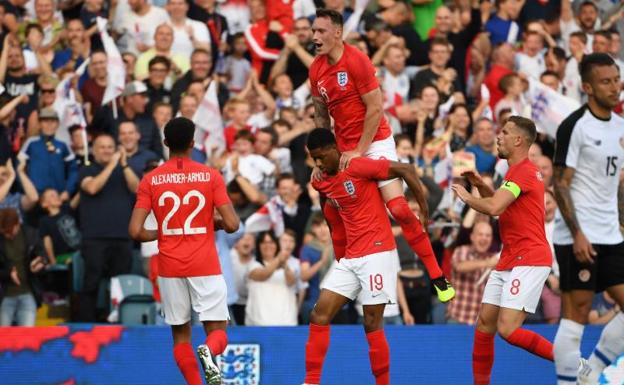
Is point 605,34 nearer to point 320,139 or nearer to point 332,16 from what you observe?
point 332,16

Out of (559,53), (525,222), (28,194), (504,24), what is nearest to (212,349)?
(525,222)

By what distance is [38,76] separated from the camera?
1952cm

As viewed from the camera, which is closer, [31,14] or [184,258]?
[184,258]

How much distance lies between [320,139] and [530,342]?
2538mm

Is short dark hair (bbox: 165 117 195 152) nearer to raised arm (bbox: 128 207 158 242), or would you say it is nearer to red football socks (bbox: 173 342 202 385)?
raised arm (bbox: 128 207 158 242)

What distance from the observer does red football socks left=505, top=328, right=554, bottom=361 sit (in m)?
12.0

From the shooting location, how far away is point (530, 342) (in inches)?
475

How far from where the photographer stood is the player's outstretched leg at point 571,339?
12.1 meters

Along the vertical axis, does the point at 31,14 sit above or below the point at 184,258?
above

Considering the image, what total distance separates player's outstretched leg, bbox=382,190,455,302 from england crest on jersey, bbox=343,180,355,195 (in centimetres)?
32

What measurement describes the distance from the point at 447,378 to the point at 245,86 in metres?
7.14

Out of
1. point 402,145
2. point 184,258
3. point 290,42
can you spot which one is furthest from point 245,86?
point 184,258

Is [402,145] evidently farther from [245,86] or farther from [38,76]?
[38,76]

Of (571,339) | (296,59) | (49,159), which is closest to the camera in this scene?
(571,339)
